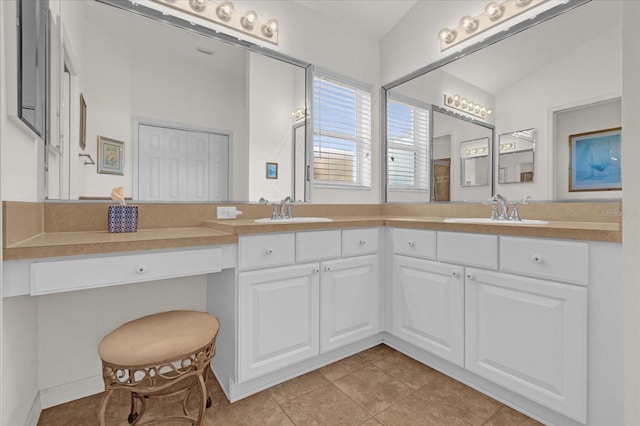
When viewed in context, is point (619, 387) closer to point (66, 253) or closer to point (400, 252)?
point (400, 252)

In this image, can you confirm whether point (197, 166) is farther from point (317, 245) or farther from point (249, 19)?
point (249, 19)

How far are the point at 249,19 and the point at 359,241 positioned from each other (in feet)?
5.18

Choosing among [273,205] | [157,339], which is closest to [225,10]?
[273,205]

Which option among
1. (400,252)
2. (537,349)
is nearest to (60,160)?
(400,252)

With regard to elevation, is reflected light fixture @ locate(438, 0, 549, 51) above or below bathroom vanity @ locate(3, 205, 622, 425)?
above

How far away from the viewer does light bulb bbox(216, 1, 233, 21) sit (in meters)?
1.93

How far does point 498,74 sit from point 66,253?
2.39 metres

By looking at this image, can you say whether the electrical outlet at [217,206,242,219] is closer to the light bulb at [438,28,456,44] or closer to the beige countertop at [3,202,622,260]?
the beige countertop at [3,202,622,260]

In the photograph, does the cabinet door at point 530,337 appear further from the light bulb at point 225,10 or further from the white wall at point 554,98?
the light bulb at point 225,10

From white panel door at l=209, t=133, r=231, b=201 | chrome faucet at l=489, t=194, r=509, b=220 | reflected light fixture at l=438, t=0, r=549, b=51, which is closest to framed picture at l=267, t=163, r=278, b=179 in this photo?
white panel door at l=209, t=133, r=231, b=201

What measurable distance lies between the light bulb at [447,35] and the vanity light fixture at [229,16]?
1.17 meters

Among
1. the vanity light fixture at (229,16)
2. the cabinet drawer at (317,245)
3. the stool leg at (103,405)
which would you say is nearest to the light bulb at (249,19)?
the vanity light fixture at (229,16)

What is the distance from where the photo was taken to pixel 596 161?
1562 millimetres

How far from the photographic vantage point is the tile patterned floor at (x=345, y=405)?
1390mm
